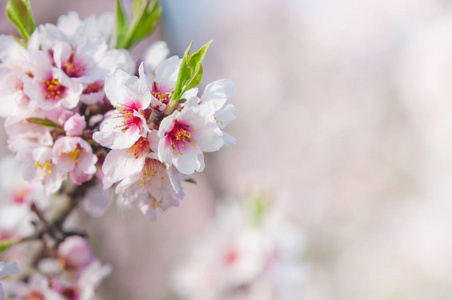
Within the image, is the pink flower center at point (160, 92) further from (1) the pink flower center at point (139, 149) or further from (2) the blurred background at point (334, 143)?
(2) the blurred background at point (334, 143)

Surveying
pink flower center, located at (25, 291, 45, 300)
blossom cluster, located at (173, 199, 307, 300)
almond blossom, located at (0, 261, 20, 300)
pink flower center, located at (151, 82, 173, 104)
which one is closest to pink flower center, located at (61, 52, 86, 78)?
pink flower center, located at (151, 82, 173, 104)

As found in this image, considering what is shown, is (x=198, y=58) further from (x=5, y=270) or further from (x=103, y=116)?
→ (x=5, y=270)

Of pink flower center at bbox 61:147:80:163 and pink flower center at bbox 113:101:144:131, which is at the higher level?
pink flower center at bbox 113:101:144:131

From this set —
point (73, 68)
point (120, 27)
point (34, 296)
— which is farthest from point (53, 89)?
point (34, 296)

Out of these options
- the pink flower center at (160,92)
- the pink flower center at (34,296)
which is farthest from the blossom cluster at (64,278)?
the pink flower center at (160,92)

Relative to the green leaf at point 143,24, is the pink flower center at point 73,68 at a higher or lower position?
lower

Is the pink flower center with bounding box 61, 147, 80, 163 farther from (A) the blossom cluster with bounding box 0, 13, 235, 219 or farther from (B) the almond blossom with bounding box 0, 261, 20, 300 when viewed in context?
(B) the almond blossom with bounding box 0, 261, 20, 300

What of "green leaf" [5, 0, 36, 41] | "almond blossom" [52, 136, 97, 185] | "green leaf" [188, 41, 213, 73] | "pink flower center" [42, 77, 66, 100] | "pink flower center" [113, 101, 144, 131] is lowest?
"almond blossom" [52, 136, 97, 185]
